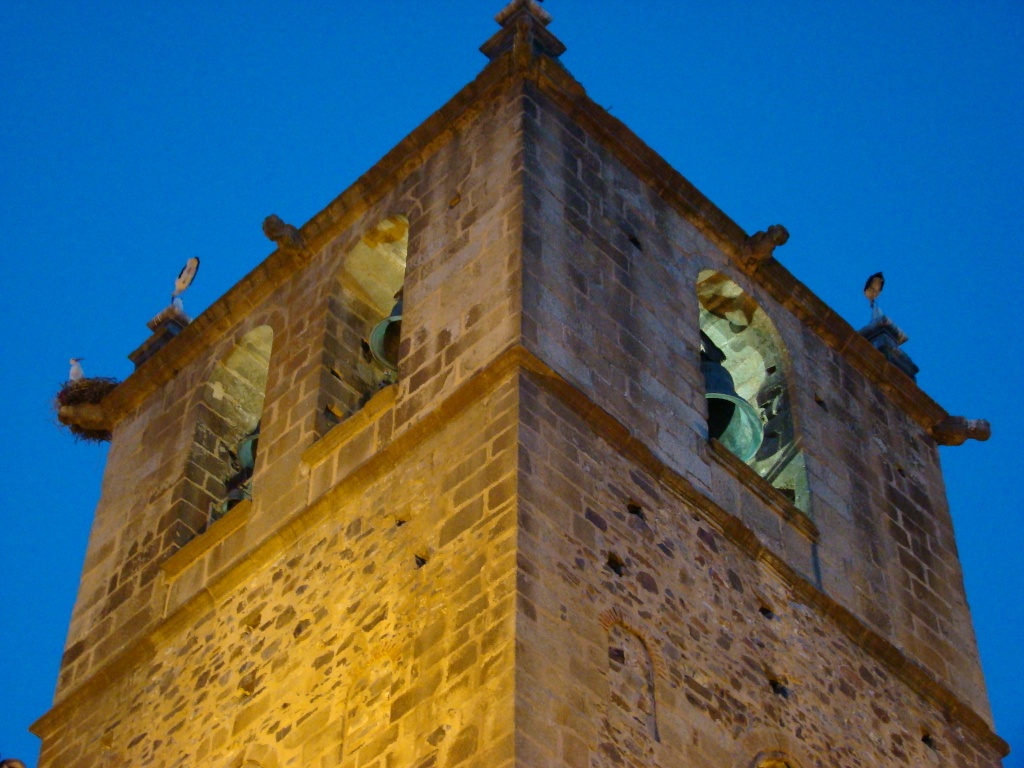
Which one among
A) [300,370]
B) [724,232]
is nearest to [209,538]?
[300,370]

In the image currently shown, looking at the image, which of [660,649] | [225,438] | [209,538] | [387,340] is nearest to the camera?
[660,649]

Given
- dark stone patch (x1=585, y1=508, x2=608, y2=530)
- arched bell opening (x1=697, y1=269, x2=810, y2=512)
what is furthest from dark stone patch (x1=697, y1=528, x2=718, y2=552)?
arched bell opening (x1=697, y1=269, x2=810, y2=512)

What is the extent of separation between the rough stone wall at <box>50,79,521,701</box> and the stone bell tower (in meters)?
0.03

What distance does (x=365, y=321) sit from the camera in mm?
20797

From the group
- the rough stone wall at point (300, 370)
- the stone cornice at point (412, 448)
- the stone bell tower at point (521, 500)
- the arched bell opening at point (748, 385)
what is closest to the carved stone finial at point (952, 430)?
the stone bell tower at point (521, 500)

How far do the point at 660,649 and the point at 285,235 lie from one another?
18.5ft

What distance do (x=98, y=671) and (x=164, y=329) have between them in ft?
12.7

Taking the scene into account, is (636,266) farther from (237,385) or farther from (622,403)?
(237,385)

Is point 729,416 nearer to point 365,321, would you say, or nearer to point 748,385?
point 748,385

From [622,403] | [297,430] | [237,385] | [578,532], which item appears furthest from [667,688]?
[237,385]

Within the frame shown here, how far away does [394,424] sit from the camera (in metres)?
18.5

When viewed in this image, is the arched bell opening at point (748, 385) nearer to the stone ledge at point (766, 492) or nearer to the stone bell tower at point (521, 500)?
the stone bell tower at point (521, 500)

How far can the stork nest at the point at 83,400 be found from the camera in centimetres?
2258

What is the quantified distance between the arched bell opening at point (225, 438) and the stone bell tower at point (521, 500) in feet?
0.08
